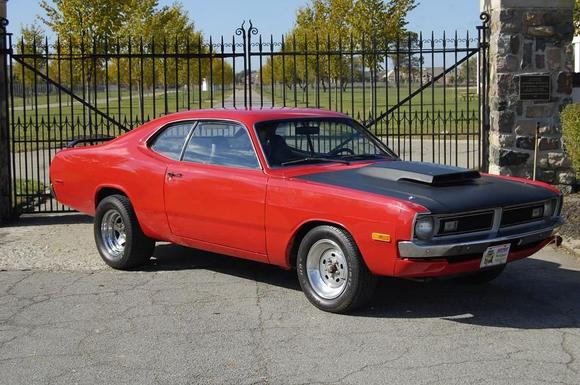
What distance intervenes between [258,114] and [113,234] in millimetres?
2031

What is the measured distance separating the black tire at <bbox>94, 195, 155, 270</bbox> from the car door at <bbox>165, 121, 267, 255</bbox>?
1.83 ft

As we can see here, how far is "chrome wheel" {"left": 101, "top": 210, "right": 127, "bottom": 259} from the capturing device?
25.3 feet

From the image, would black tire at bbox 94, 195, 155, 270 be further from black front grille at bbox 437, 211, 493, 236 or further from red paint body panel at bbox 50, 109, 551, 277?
black front grille at bbox 437, 211, 493, 236

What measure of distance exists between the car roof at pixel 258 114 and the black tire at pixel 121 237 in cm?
100

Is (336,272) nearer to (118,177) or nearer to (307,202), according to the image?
(307,202)

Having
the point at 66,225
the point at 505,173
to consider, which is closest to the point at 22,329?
the point at 66,225

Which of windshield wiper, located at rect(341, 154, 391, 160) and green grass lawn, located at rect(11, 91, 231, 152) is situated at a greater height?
green grass lawn, located at rect(11, 91, 231, 152)

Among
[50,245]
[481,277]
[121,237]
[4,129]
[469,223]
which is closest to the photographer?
[469,223]

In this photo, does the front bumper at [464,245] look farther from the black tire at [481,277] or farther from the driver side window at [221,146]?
the driver side window at [221,146]

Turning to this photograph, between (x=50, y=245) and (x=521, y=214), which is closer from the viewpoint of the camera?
(x=521, y=214)

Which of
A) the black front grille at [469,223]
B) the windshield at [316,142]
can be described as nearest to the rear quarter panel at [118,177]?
the windshield at [316,142]

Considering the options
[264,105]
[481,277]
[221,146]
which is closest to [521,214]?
[481,277]

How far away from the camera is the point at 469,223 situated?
5.64 m

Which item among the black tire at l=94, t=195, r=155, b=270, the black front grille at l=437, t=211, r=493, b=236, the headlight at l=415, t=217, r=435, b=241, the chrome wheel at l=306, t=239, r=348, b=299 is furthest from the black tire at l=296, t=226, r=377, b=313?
the black tire at l=94, t=195, r=155, b=270
